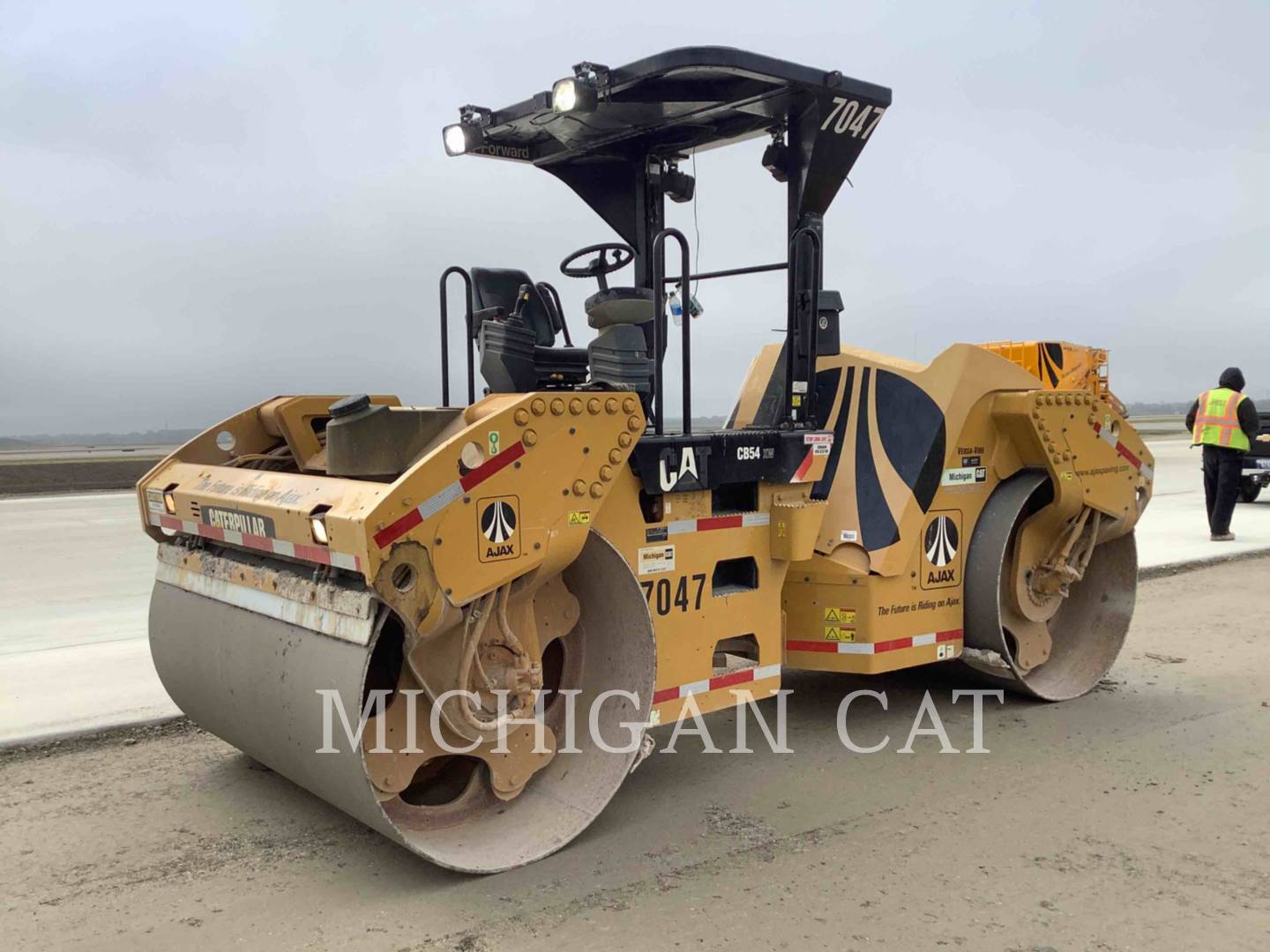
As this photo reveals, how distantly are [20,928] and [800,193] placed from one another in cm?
377

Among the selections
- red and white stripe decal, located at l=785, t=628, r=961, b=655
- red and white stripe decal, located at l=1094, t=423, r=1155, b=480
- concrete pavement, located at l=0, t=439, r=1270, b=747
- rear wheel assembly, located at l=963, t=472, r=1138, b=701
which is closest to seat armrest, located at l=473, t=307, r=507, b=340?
red and white stripe decal, located at l=785, t=628, r=961, b=655

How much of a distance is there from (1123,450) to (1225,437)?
20.7 ft

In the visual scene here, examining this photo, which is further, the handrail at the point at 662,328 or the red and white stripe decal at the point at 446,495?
the handrail at the point at 662,328

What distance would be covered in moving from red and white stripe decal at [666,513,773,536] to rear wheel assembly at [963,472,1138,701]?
1313 mm

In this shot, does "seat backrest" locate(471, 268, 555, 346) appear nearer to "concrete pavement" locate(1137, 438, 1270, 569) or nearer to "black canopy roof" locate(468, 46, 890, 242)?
"black canopy roof" locate(468, 46, 890, 242)

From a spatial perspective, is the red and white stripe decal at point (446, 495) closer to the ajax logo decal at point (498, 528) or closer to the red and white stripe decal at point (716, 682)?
the ajax logo decal at point (498, 528)

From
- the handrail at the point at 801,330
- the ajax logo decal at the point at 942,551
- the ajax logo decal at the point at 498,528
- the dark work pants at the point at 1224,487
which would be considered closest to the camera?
the ajax logo decal at the point at 498,528

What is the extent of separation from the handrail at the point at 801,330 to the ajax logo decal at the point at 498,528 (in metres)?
1.63

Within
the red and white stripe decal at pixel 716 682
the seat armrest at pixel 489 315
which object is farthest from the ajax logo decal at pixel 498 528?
the seat armrest at pixel 489 315

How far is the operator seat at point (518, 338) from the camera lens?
4.31m

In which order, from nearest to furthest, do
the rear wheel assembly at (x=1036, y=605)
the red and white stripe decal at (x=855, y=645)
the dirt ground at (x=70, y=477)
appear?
the red and white stripe decal at (x=855, y=645) < the rear wheel assembly at (x=1036, y=605) < the dirt ground at (x=70, y=477)

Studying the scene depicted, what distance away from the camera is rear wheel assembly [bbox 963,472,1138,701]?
17.0 feet

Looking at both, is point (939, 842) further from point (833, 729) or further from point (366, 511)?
point (366, 511)

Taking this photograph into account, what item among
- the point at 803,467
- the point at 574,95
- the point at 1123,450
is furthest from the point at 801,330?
the point at 1123,450
